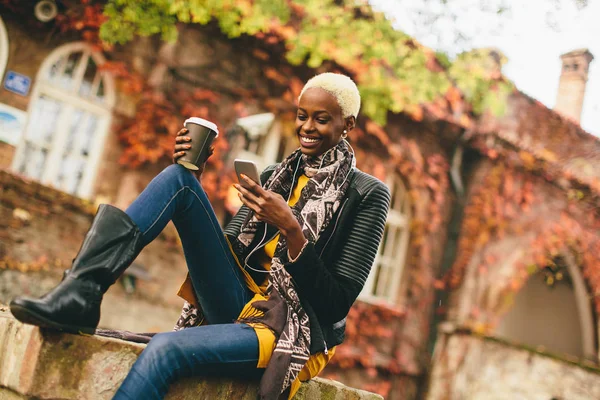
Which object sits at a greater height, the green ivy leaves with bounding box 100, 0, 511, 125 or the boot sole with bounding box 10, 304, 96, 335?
the green ivy leaves with bounding box 100, 0, 511, 125

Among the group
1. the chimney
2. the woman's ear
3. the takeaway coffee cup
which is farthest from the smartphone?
the chimney

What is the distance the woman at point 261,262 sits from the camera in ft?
5.84

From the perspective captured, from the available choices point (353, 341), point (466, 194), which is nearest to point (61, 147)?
point (353, 341)

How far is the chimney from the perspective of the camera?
12.1 metres

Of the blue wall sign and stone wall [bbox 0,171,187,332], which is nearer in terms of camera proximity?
stone wall [bbox 0,171,187,332]

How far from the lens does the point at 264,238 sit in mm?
2350

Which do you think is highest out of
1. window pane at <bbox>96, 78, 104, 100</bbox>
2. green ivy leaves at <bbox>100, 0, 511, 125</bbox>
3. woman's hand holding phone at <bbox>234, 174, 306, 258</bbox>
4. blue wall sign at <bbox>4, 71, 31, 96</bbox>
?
green ivy leaves at <bbox>100, 0, 511, 125</bbox>

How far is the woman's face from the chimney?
11.1 meters

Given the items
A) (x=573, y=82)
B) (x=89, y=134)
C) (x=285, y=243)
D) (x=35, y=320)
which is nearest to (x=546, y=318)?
(x=573, y=82)

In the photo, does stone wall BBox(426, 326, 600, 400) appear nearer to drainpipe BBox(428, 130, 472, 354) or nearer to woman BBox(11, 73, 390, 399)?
drainpipe BBox(428, 130, 472, 354)

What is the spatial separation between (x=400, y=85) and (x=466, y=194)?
2.32 m

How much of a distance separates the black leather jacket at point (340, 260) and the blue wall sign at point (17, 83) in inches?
174

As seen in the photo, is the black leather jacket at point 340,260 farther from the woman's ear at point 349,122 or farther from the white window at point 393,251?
the white window at point 393,251

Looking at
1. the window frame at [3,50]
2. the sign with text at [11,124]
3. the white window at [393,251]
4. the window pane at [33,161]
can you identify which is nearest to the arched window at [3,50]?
the window frame at [3,50]
